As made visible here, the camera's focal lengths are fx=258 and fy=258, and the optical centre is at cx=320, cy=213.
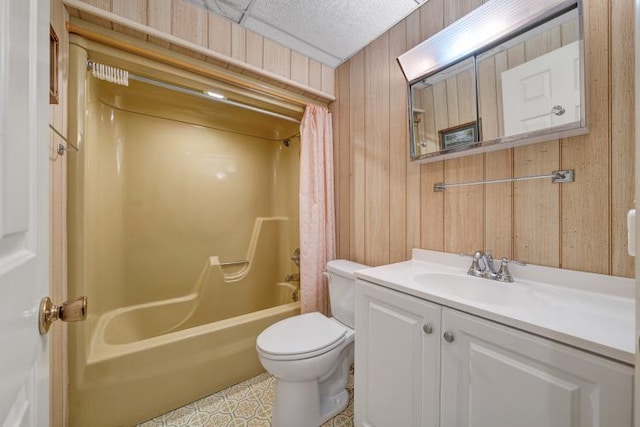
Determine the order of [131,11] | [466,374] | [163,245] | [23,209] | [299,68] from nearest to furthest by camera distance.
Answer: [23,209] < [466,374] < [131,11] < [299,68] < [163,245]

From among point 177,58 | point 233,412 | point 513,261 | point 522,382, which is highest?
point 177,58

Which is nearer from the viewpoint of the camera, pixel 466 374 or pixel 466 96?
pixel 466 374

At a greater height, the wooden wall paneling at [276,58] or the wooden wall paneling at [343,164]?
the wooden wall paneling at [276,58]

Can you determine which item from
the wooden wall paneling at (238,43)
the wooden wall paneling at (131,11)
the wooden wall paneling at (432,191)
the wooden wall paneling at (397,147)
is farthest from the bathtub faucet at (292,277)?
the wooden wall paneling at (131,11)

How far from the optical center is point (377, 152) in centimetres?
164

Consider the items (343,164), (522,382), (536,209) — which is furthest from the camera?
(343,164)

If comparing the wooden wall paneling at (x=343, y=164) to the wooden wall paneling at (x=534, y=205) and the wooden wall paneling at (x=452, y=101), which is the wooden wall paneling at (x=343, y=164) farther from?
the wooden wall paneling at (x=534, y=205)

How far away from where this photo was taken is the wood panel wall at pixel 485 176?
85 cm

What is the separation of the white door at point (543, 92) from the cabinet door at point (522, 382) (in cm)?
77

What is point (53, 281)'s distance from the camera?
104 cm

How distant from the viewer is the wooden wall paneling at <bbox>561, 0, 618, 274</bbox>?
87cm

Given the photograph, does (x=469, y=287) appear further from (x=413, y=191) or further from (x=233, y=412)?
(x=233, y=412)

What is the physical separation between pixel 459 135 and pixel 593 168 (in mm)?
478

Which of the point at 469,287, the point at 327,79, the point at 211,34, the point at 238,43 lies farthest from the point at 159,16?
the point at 469,287
